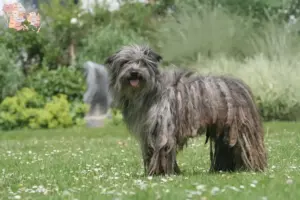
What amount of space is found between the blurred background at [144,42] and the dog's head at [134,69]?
11408 mm

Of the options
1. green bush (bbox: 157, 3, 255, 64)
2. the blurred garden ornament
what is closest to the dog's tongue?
the blurred garden ornament

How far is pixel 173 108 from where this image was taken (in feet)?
27.7

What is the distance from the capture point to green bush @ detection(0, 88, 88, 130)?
19750mm

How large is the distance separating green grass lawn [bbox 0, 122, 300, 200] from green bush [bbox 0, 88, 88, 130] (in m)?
2.13

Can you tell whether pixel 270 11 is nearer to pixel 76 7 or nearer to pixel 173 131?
pixel 76 7

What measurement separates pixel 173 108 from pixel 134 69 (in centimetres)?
66

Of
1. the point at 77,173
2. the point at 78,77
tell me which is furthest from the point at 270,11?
the point at 77,173

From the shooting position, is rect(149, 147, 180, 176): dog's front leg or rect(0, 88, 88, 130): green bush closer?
rect(149, 147, 180, 176): dog's front leg

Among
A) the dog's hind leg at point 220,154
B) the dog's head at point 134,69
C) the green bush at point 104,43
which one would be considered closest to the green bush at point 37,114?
the green bush at point 104,43

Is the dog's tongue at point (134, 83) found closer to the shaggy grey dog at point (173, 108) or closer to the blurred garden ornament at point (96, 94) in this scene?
the shaggy grey dog at point (173, 108)

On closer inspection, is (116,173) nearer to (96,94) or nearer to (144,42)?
(96,94)

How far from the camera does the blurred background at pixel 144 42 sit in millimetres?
19984

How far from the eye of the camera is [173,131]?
838 cm

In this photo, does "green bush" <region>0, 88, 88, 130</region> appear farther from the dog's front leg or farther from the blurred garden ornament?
the dog's front leg
